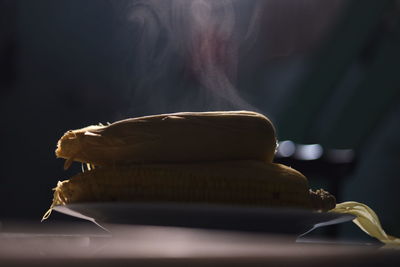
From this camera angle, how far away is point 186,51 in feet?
12.9

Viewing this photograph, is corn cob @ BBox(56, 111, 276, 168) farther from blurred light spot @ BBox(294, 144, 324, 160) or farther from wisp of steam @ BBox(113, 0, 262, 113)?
wisp of steam @ BBox(113, 0, 262, 113)

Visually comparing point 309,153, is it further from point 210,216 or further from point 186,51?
point 186,51

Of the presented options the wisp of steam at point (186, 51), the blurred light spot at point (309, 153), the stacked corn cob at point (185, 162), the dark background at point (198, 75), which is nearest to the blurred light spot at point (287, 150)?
the blurred light spot at point (309, 153)

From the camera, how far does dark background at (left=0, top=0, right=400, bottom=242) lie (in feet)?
11.2

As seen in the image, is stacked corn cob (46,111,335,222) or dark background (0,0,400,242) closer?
stacked corn cob (46,111,335,222)

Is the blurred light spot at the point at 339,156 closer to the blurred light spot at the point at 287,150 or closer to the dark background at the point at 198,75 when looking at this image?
the blurred light spot at the point at 287,150

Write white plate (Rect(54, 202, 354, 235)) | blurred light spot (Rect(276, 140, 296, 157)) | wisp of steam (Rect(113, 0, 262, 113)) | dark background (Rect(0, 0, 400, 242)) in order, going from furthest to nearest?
wisp of steam (Rect(113, 0, 262, 113)) < dark background (Rect(0, 0, 400, 242)) < blurred light spot (Rect(276, 140, 296, 157)) < white plate (Rect(54, 202, 354, 235))

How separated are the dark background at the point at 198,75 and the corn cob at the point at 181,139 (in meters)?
2.92

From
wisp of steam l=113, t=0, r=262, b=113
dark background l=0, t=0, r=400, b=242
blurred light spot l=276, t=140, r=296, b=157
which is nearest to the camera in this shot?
blurred light spot l=276, t=140, r=296, b=157

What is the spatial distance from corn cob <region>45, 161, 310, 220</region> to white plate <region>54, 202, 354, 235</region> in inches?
1.0

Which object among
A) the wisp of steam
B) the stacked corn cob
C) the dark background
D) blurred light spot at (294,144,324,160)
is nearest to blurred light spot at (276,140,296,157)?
blurred light spot at (294,144,324,160)

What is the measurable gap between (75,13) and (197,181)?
3.33 metres

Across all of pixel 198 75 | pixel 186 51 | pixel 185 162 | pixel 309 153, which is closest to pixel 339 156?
pixel 309 153

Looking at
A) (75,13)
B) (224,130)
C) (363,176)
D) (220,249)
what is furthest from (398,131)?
(220,249)
